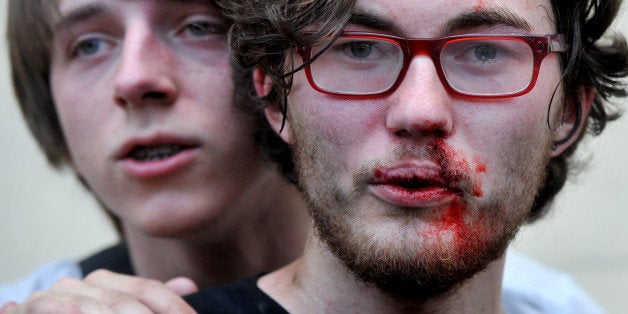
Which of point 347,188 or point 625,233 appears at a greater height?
point 347,188

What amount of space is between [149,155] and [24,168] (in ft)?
10.9

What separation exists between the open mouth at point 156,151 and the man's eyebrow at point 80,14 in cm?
43

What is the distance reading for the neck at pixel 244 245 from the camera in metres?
3.43

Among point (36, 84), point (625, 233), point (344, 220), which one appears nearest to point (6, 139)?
point (36, 84)

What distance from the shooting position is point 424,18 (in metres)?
2.45

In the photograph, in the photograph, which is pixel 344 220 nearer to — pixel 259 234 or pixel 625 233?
pixel 259 234

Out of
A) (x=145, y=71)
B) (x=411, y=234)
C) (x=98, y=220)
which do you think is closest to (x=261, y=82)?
(x=145, y=71)

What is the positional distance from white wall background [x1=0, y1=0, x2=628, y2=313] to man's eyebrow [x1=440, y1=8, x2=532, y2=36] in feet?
11.1

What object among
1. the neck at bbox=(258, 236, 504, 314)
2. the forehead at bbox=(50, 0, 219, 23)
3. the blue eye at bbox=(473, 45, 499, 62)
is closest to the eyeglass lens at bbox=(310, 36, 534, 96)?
the blue eye at bbox=(473, 45, 499, 62)

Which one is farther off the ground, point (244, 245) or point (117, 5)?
point (117, 5)

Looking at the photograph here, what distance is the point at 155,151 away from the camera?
10.4 ft

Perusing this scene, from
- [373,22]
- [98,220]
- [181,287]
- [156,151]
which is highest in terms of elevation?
[373,22]

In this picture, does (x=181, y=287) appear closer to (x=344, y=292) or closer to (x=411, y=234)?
(x=344, y=292)

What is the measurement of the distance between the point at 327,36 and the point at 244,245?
116 centimetres
